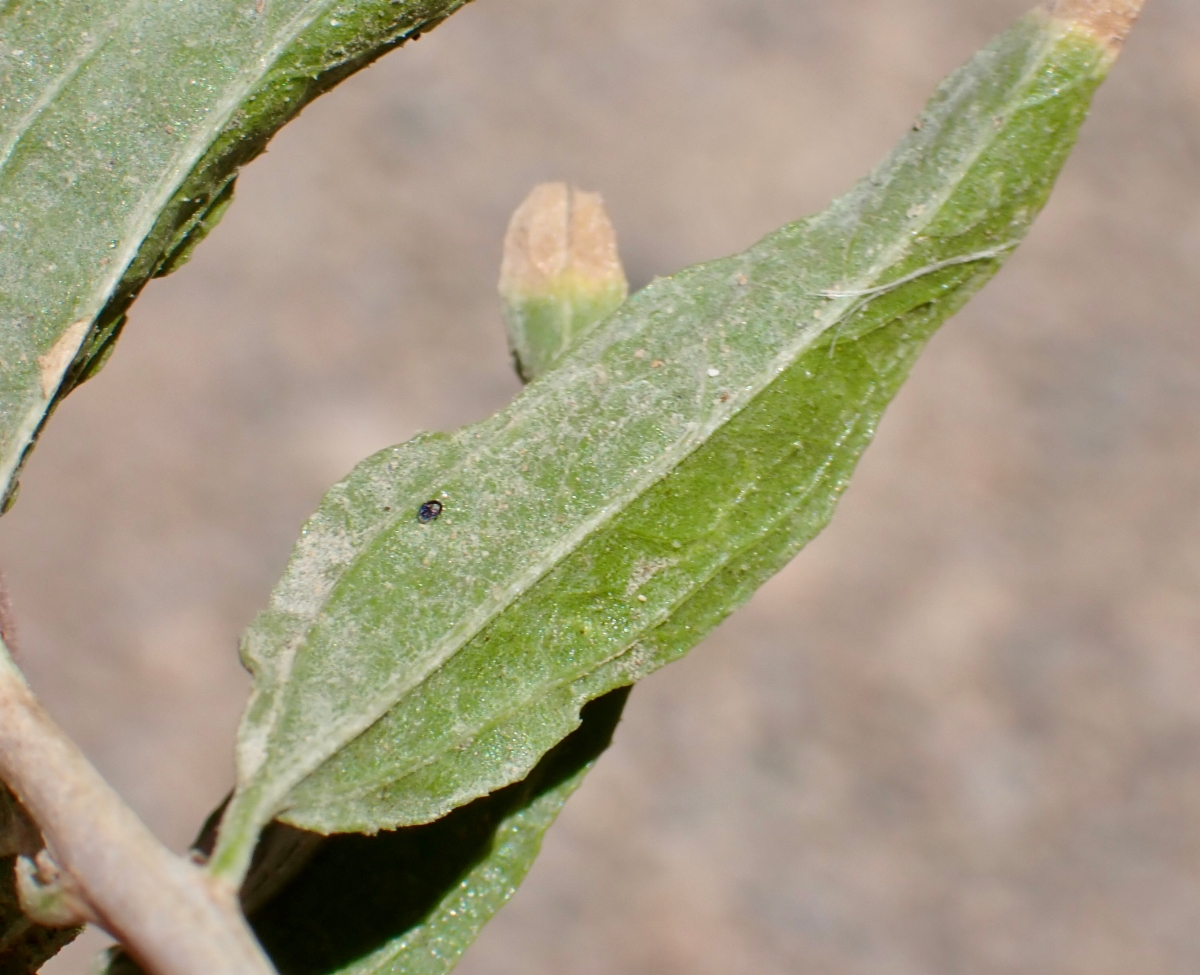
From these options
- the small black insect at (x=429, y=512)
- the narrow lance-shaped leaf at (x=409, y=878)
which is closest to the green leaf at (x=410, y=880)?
the narrow lance-shaped leaf at (x=409, y=878)

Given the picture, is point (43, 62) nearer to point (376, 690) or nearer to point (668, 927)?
point (376, 690)

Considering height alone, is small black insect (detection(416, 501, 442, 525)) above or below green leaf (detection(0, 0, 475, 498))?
below

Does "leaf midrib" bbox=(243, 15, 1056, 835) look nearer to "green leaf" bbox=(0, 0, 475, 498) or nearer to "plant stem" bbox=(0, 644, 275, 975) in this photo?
"plant stem" bbox=(0, 644, 275, 975)

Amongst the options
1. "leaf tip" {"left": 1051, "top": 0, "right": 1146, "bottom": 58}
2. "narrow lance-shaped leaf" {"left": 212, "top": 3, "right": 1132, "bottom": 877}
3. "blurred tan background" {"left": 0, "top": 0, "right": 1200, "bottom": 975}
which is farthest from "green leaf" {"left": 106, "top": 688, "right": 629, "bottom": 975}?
"blurred tan background" {"left": 0, "top": 0, "right": 1200, "bottom": 975}

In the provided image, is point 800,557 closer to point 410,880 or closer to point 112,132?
point 410,880

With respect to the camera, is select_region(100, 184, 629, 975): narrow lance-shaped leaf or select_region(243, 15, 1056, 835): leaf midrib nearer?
select_region(243, 15, 1056, 835): leaf midrib

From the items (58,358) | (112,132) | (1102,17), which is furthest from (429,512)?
(1102,17)

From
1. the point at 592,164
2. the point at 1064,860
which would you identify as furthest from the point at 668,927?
the point at 592,164

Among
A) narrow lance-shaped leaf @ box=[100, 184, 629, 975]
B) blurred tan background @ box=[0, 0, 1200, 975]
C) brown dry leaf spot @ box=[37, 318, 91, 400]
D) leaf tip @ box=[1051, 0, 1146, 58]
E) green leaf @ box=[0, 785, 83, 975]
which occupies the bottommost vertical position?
blurred tan background @ box=[0, 0, 1200, 975]
